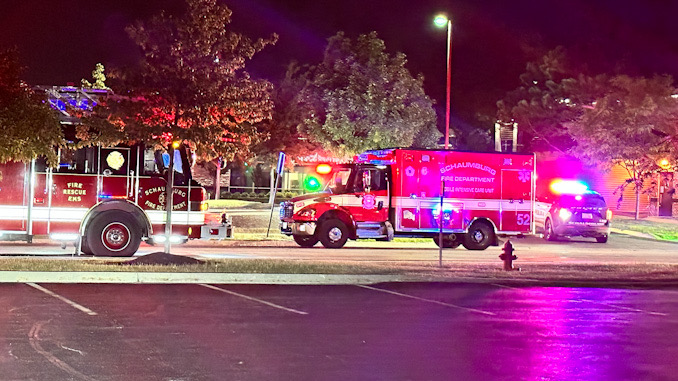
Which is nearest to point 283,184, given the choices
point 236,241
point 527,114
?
point 527,114

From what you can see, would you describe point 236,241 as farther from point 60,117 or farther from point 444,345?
point 444,345

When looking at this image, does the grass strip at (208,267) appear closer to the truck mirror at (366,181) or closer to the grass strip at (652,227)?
the truck mirror at (366,181)

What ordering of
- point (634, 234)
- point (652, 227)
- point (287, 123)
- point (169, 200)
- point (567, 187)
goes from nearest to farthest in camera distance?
1. point (169, 200)
2. point (567, 187)
3. point (634, 234)
4. point (652, 227)
5. point (287, 123)

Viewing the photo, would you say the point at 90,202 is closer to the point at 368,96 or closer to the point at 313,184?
the point at 313,184

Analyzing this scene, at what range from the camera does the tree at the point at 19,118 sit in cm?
1548

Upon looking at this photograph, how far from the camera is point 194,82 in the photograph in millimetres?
22172

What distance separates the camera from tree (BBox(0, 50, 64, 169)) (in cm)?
1548

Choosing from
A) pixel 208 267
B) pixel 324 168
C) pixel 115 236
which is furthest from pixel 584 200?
pixel 115 236

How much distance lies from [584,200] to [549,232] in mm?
2036

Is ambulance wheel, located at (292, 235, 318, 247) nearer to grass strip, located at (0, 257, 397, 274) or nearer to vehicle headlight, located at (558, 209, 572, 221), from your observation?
grass strip, located at (0, 257, 397, 274)

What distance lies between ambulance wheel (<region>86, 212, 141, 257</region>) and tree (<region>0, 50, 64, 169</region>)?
2.08 metres

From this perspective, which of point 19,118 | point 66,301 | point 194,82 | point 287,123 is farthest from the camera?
point 287,123

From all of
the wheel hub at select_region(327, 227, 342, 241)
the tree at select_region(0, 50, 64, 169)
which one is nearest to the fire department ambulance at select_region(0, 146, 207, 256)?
the tree at select_region(0, 50, 64, 169)

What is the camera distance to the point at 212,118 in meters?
22.9
